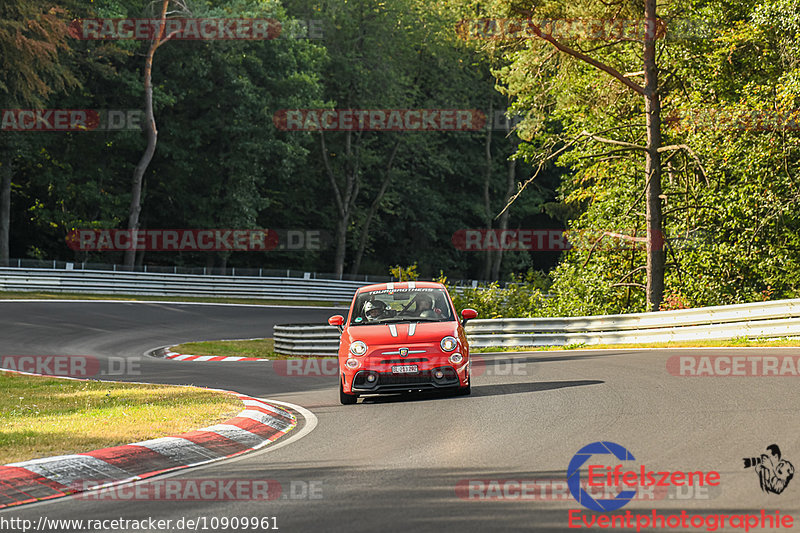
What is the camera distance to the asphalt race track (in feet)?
19.6

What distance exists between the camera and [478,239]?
218ft

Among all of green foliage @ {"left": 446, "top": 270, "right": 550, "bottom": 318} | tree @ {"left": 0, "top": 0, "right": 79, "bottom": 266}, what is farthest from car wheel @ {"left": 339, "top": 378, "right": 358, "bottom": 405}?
tree @ {"left": 0, "top": 0, "right": 79, "bottom": 266}

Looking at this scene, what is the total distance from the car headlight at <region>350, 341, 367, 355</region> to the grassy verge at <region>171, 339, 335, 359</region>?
1286cm

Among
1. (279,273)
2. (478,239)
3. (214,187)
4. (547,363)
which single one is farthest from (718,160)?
(478,239)

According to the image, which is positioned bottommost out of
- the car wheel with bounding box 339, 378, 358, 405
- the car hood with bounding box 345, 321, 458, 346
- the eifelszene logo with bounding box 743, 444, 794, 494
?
the car wheel with bounding box 339, 378, 358, 405

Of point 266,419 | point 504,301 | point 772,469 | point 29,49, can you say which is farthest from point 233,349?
point 772,469

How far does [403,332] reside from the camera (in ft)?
41.0

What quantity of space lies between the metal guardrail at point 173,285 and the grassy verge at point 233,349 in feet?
48.5

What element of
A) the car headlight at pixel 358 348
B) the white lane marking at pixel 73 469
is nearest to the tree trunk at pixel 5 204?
the car headlight at pixel 358 348

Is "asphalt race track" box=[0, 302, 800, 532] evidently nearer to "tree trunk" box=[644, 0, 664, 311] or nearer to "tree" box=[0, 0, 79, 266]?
"tree trunk" box=[644, 0, 664, 311]

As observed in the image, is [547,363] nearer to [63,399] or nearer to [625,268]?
[63,399]

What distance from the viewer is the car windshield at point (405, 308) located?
43.4 feet

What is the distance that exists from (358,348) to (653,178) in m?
16.0

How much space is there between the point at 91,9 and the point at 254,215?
44.6 ft
